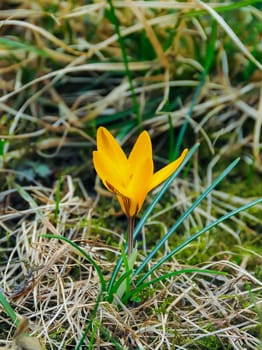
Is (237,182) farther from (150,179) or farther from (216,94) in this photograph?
(150,179)

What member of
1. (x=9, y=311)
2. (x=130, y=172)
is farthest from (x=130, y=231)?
(x=9, y=311)

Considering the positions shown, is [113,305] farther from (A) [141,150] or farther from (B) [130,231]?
(A) [141,150]

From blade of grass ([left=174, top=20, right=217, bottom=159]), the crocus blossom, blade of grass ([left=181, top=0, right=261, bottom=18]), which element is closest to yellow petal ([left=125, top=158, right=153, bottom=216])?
the crocus blossom

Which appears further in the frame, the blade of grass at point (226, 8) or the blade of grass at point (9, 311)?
the blade of grass at point (226, 8)

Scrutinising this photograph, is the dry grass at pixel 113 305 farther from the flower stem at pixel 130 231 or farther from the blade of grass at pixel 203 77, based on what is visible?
the blade of grass at pixel 203 77

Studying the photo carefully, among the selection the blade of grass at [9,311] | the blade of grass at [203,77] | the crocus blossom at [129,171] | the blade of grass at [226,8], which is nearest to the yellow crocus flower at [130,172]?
the crocus blossom at [129,171]
